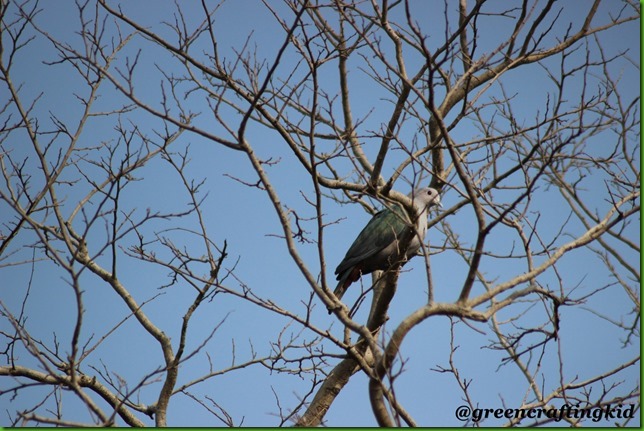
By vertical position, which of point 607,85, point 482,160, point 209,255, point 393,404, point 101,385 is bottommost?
point 393,404

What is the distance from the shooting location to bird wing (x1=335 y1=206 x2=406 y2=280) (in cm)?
660

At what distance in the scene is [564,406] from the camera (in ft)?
13.8

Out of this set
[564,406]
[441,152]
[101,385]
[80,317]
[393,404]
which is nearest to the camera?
[80,317]

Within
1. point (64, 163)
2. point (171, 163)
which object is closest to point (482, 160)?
point (171, 163)

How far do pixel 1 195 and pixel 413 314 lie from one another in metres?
2.39

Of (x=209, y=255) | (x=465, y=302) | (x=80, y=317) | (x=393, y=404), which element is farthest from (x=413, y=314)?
(x=209, y=255)

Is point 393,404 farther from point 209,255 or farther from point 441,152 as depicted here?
point 441,152

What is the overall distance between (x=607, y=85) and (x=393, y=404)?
4.10m

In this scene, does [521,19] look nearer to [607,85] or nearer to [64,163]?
[607,85]

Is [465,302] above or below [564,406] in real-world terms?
above

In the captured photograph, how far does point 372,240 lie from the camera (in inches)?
263

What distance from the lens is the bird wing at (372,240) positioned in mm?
6598

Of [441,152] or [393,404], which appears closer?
[393,404]

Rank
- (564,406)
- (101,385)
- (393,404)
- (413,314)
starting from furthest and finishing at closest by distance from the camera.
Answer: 1. (101,385)
2. (564,406)
3. (413,314)
4. (393,404)
